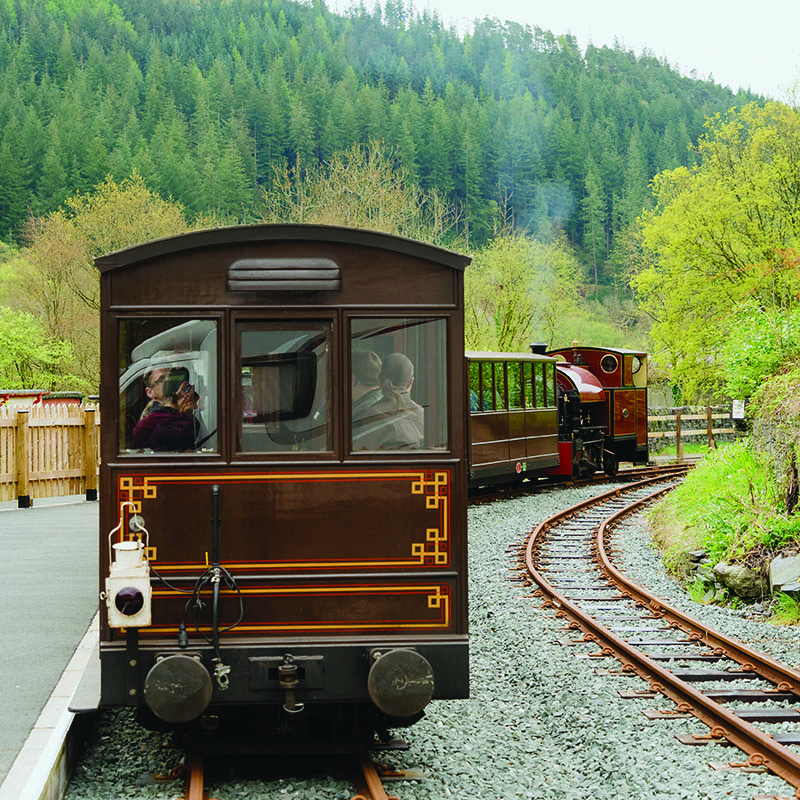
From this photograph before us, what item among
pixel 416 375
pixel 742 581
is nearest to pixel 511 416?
pixel 742 581

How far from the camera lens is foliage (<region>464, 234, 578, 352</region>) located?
39344 mm

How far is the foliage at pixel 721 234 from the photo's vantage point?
35.6 meters

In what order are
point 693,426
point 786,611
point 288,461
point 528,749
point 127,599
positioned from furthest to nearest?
point 693,426, point 786,611, point 528,749, point 288,461, point 127,599

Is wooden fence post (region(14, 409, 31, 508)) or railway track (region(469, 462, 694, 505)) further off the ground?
wooden fence post (region(14, 409, 31, 508))

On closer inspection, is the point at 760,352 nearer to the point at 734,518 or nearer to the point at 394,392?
the point at 734,518

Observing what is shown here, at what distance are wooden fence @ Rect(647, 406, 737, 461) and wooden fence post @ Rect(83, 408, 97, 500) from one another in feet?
64.7

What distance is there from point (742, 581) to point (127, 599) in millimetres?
7335

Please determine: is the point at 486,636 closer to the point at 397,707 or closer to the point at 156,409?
the point at 397,707

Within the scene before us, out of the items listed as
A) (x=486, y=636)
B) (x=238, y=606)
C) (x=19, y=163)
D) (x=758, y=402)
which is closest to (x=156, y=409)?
(x=238, y=606)

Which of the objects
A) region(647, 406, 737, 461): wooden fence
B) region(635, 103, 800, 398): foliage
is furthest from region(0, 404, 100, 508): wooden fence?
region(635, 103, 800, 398): foliage

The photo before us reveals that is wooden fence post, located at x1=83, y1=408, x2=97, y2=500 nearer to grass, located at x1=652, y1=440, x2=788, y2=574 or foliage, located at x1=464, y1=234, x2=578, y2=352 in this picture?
grass, located at x1=652, y1=440, x2=788, y2=574

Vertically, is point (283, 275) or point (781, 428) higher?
point (283, 275)

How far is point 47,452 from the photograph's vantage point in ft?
61.3

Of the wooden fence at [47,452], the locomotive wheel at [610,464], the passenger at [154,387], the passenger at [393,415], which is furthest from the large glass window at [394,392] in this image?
the locomotive wheel at [610,464]
